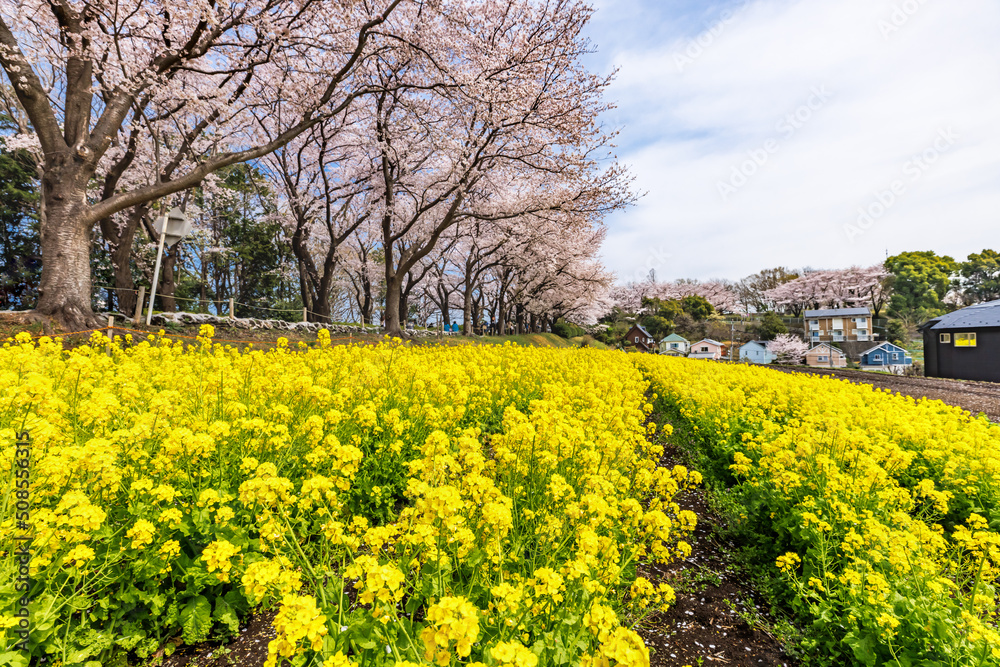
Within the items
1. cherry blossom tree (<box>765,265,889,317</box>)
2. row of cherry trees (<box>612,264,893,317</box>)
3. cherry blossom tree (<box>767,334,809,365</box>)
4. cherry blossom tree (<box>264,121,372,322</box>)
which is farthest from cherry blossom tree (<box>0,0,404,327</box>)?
cherry blossom tree (<box>765,265,889,317</box>)

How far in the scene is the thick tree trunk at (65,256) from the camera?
7840mm

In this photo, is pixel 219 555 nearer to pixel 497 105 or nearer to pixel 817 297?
pixel 497 105

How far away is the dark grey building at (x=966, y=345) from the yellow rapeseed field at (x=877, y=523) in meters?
23.0

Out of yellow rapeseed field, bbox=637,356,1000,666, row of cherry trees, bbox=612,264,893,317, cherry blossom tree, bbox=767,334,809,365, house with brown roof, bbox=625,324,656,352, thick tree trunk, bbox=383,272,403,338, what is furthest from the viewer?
row of cherry trees, bbox=612,264,893,317

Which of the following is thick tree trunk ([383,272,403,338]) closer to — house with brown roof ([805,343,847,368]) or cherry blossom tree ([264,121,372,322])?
cherry blossom tree ([264,121,372,322])

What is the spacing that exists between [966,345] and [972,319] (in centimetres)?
154

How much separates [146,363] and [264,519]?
4.36 m

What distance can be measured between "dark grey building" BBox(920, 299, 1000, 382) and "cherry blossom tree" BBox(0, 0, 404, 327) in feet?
100

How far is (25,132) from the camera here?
14.1m

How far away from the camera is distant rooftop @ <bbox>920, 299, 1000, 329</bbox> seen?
68.9 feet

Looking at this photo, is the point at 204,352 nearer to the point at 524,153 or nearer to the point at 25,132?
the point at 524,153

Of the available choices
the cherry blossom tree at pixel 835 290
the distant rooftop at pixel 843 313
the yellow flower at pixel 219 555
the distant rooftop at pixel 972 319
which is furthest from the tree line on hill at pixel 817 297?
the yellow flower at pixel 219 555

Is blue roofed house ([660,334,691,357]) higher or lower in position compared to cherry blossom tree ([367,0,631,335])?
lower

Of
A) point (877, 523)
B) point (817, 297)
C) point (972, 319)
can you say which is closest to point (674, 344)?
point (817, 297)
